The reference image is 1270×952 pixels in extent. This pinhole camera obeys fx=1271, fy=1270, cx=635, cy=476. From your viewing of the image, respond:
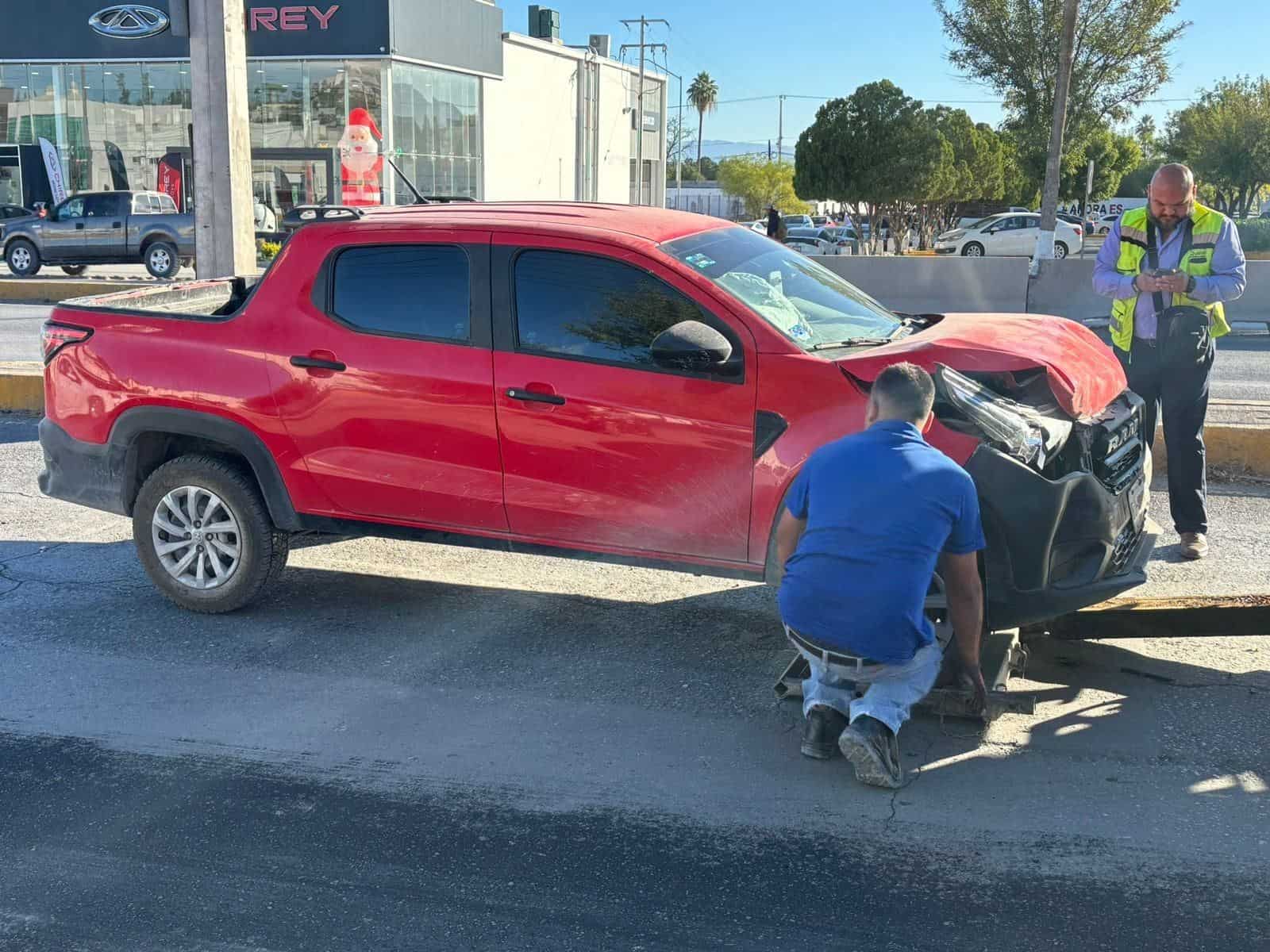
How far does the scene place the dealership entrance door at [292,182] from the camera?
3953cm

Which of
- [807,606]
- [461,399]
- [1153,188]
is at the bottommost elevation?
[807,606]

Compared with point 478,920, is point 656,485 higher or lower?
higher

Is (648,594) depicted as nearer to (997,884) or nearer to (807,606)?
(807,606)

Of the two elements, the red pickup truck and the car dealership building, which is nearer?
the red pickup truck

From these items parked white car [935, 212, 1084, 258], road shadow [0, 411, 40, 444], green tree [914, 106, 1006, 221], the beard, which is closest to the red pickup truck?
the beard

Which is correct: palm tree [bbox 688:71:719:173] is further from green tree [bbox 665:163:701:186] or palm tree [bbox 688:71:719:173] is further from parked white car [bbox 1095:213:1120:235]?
parked white car [bbox 1095:213:1120:235]

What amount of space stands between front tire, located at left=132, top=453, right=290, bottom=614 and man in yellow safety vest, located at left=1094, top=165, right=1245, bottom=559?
165 inches

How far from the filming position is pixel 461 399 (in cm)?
525

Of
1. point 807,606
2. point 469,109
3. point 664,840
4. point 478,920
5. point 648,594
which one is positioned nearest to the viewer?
point 478,920

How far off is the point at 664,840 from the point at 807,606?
2.84 feet

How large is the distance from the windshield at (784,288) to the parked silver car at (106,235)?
22712mm

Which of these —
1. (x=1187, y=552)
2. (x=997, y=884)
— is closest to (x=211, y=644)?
(x=997, y=884)

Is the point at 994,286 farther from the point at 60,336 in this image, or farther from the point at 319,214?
the point at 60,336

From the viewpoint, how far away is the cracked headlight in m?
4.40
